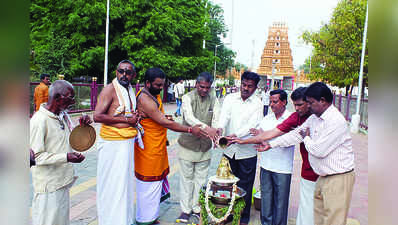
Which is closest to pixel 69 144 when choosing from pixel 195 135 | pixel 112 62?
pixel 195 135

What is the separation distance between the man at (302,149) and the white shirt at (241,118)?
275mm

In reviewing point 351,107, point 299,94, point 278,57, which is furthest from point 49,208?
point 278,57

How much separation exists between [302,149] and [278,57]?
271 feet

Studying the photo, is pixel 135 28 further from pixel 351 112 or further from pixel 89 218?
pixel 89 218

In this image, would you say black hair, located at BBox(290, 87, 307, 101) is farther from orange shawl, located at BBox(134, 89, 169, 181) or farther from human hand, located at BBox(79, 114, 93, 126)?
human hand, located at BBox(79, 114, 93, 126)

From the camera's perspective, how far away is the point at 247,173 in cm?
408

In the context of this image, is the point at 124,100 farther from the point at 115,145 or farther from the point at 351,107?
the point at 351,107

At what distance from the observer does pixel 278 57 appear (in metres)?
81.8

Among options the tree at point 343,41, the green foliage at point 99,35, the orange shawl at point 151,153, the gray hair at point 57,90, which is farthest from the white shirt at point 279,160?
the tree at point 343,41

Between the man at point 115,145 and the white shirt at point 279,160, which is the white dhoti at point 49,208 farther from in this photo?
the white shirt at point 279,160

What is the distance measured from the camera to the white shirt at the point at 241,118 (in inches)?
159

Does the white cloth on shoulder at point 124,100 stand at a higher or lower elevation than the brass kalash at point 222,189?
higher

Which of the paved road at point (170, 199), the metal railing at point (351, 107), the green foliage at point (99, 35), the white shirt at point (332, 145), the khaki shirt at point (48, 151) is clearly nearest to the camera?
the khaki shirt at point (48, 151)
